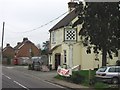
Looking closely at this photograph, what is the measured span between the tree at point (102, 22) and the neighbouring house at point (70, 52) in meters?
17.4

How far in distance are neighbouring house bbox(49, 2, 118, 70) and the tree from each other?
17.4 meters

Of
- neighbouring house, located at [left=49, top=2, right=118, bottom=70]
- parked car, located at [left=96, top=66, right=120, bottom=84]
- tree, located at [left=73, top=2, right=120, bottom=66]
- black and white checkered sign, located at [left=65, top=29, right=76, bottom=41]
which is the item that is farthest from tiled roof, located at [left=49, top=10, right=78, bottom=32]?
tree, located at [left=73, top=2, right=120, bottom=66]

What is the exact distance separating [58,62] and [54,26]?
730cm

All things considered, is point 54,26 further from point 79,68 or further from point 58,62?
point 79,68

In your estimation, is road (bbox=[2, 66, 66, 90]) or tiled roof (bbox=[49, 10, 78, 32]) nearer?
road (bbox=[2, 66, 66, 90])

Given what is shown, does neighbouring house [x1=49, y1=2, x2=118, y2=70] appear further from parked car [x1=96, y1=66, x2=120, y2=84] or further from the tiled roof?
parked car [x1=96, y1=66, x2=120, y2=84]

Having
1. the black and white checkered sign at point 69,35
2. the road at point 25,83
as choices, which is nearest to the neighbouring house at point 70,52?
the road at point 25,83

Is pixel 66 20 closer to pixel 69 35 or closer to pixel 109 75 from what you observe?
pixel 109 75

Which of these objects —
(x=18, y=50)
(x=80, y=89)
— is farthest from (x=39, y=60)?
(x=18, y=50)

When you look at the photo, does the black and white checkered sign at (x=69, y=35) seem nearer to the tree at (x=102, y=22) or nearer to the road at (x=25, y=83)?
the tree at (x=102, y=22)

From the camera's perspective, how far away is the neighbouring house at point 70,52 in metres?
50.8

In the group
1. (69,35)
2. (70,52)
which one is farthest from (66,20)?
(69,35)

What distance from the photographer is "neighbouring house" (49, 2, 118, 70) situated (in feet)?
167

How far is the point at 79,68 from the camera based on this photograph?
167 feet
